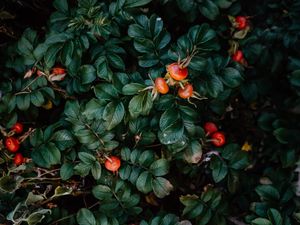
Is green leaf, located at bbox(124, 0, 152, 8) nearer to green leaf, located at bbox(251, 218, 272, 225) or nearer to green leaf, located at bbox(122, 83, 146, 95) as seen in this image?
green leaf, located at bbox(122, 83, 146, 95)

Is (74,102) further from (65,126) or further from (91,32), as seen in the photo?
(91,32)

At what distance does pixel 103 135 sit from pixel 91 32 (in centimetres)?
29

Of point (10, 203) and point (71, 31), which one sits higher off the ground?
point (71, 31)

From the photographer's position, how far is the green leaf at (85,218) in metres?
1.22

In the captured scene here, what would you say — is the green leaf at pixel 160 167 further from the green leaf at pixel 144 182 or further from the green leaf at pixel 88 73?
the green leaf at pixel 88 73

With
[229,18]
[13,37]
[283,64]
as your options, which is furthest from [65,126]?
[283,64]

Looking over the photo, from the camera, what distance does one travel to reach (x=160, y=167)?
1.24m

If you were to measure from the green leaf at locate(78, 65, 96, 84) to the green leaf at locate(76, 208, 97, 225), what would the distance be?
0.37 meters

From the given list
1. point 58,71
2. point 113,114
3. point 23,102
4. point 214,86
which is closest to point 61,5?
point 58,71

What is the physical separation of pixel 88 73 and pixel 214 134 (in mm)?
475

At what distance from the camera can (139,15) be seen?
1254 mm

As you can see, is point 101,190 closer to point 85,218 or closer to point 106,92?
point 85,218

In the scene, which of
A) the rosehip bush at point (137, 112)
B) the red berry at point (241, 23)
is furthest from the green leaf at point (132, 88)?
the red berry at point (241, 23)

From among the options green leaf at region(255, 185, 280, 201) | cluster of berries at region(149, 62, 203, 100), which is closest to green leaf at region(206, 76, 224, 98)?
cluster of berries at region(149, 62, 203, 100)
